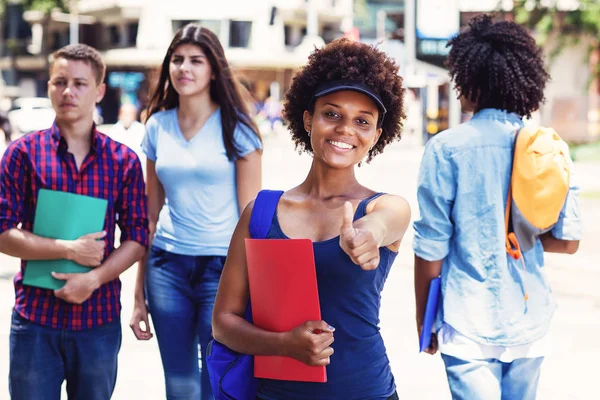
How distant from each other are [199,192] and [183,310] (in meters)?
0.51

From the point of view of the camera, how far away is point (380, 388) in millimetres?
2355

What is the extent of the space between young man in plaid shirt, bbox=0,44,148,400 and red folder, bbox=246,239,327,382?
47.0 inches

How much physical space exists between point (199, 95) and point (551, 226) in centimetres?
165

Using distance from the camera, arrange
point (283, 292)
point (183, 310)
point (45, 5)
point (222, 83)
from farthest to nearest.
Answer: point (45, 5) → point (222, 83) → point (183, 310) → point (283, 292)

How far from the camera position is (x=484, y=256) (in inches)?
123

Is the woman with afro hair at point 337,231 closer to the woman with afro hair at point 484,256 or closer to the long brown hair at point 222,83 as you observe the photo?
the woman with afro hair at point 484,256

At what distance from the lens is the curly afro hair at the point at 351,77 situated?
243 cm

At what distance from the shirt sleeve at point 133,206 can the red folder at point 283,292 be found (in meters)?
1.32

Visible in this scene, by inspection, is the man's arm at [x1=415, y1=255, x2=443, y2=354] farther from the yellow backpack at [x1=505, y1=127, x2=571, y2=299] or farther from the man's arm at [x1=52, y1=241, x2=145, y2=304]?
the man's arm at [x1=52, y1=241, x2=145, y2=304]

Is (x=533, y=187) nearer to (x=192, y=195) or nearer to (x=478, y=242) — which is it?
(x=478, y=242)

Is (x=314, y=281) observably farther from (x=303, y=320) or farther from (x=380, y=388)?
(x=380, y=388)

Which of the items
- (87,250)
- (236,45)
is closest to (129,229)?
(87,250)

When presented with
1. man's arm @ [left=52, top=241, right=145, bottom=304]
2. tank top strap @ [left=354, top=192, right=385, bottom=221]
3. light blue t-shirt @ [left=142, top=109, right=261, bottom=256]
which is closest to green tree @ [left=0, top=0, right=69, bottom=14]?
light blue t-shirt @ [left=142, top=109, right=261, bottom=256]

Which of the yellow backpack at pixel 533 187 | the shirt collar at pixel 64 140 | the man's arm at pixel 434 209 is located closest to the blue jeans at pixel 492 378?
the yellow backpack at pixel 533 187
